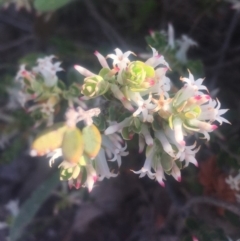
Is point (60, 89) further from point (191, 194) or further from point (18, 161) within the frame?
point (18, 161)

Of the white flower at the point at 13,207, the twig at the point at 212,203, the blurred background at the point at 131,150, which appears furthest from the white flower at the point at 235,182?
the white flower at the point at 13,207

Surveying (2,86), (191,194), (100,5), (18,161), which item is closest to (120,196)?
(191,194)

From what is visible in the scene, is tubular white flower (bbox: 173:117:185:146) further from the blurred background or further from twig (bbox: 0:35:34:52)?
twig (bbox: 0:35:34:52)

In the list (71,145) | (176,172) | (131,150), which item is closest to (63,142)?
(71,145)

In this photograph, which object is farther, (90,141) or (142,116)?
(142,116)

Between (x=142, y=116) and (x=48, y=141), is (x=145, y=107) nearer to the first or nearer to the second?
(x=142, y=116)

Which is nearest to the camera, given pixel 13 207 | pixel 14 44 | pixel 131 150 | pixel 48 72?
pixel 48 72
